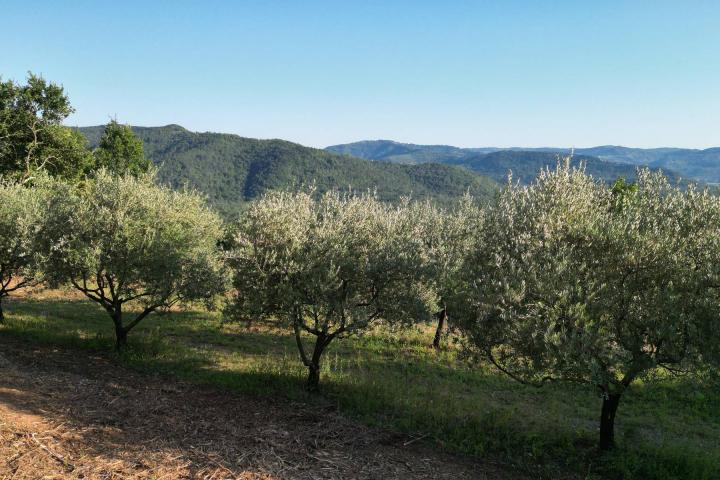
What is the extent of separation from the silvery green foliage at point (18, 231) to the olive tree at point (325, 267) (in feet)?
36.5

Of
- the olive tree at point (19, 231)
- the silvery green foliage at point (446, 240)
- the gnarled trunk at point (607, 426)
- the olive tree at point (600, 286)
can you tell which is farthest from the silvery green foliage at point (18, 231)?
the gnarled trunk at point (607, 426)

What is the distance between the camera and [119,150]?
6781cm

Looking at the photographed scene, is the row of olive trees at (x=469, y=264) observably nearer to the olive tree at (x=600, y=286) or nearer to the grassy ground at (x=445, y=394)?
the olive tree at (x=600, y=286)

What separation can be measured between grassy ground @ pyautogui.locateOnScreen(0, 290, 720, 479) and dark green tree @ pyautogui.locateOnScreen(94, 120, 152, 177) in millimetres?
39087

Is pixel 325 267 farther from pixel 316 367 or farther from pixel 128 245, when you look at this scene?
pixel 128 245

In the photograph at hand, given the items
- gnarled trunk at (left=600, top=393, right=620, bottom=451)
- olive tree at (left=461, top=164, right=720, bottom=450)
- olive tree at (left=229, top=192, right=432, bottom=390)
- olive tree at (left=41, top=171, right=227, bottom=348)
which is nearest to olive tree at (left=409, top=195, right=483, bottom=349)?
olive tree at (left=229, top=192, right=432, bottom=390)

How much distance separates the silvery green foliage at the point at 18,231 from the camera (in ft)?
70.3

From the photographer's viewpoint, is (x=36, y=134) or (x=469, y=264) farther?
(x=36, y=134)

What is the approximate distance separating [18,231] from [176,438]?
15.0 m

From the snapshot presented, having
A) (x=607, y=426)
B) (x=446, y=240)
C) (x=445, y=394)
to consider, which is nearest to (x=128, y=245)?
(x=445, y=394)

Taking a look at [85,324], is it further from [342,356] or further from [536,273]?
[536,273]

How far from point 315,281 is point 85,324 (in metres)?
20.3

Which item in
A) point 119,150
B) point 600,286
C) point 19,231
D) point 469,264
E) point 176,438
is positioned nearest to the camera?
point 600,286

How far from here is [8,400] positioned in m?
14.6
